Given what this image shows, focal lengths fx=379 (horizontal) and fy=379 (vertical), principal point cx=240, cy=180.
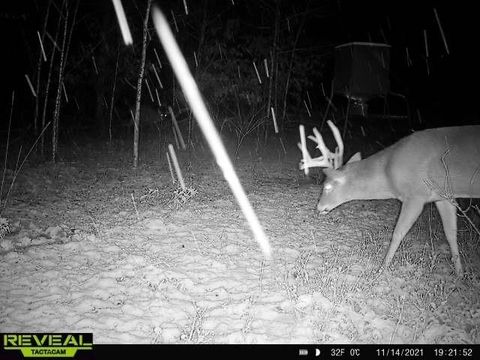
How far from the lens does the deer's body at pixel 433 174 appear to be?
488 cm

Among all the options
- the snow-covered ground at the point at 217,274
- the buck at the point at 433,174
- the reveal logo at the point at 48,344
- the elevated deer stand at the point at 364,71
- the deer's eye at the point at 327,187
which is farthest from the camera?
the elevated deer stand at the point at 364,71

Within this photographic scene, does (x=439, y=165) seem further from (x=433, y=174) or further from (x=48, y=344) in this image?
(x=48, y=344)

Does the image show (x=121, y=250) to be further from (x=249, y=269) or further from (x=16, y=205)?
(x=16, y=205)

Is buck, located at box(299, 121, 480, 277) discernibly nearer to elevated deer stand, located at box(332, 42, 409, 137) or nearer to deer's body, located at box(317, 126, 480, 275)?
deer's body, located at box(317, 126, 480, 275)

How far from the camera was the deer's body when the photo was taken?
488cm

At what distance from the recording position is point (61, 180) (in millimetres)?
8680

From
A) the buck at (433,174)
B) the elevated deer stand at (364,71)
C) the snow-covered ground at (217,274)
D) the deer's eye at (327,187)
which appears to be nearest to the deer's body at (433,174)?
the buck at (433,174)

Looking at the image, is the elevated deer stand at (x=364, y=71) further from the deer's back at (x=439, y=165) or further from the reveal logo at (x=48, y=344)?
the reveal logo at (x=48, y=344)

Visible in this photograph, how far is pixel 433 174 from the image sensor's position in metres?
4.98

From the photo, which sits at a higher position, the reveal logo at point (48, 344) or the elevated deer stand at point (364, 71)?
the reveal logo at point (48, 344)

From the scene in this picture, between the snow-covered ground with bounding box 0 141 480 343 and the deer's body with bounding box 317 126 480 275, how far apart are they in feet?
1.42

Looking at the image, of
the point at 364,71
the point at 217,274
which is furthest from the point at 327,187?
the point at 364,71

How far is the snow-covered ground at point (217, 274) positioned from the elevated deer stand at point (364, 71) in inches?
714

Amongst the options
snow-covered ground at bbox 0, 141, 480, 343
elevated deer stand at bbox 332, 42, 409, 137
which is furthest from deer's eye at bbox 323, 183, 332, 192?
elevated deer stand at bbox 332, 42, 409, 137
